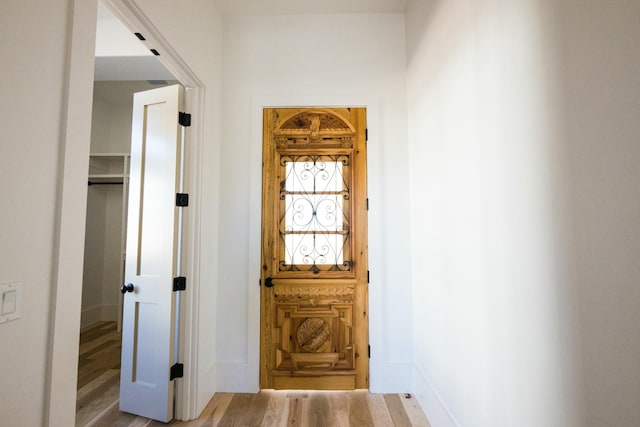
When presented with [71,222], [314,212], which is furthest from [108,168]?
[71,222]

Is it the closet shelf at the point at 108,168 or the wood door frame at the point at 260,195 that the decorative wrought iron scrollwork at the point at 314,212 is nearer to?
the wood door frame at the point at 260,195

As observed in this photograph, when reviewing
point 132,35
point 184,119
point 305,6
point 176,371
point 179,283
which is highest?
point 305,6

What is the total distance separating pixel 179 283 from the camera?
187 centimetres

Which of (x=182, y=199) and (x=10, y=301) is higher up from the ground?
(x=182, y=199)

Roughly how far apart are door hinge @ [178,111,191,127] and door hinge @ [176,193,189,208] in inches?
21.4

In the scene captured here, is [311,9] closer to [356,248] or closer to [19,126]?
[356,248]

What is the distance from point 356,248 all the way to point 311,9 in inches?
88.7

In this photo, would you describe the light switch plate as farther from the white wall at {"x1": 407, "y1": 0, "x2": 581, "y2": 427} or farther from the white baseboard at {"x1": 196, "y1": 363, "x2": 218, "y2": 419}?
the white wall at {"x1": 407, "y1": 0, "x2": 581, "y2": 427}

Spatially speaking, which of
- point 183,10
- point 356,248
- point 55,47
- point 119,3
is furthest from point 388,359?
point 183,10

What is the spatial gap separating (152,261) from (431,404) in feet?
7.37

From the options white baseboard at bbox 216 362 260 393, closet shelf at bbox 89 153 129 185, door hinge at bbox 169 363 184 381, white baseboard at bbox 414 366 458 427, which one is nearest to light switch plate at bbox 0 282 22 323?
door hinge at bbox 169 363 184 381

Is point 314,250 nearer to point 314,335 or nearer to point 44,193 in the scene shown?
point 314,335

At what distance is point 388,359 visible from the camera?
7.22ft

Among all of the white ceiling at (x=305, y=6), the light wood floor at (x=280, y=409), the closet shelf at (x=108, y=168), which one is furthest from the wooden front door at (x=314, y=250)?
the closet shelf at (x=108, y=168)
